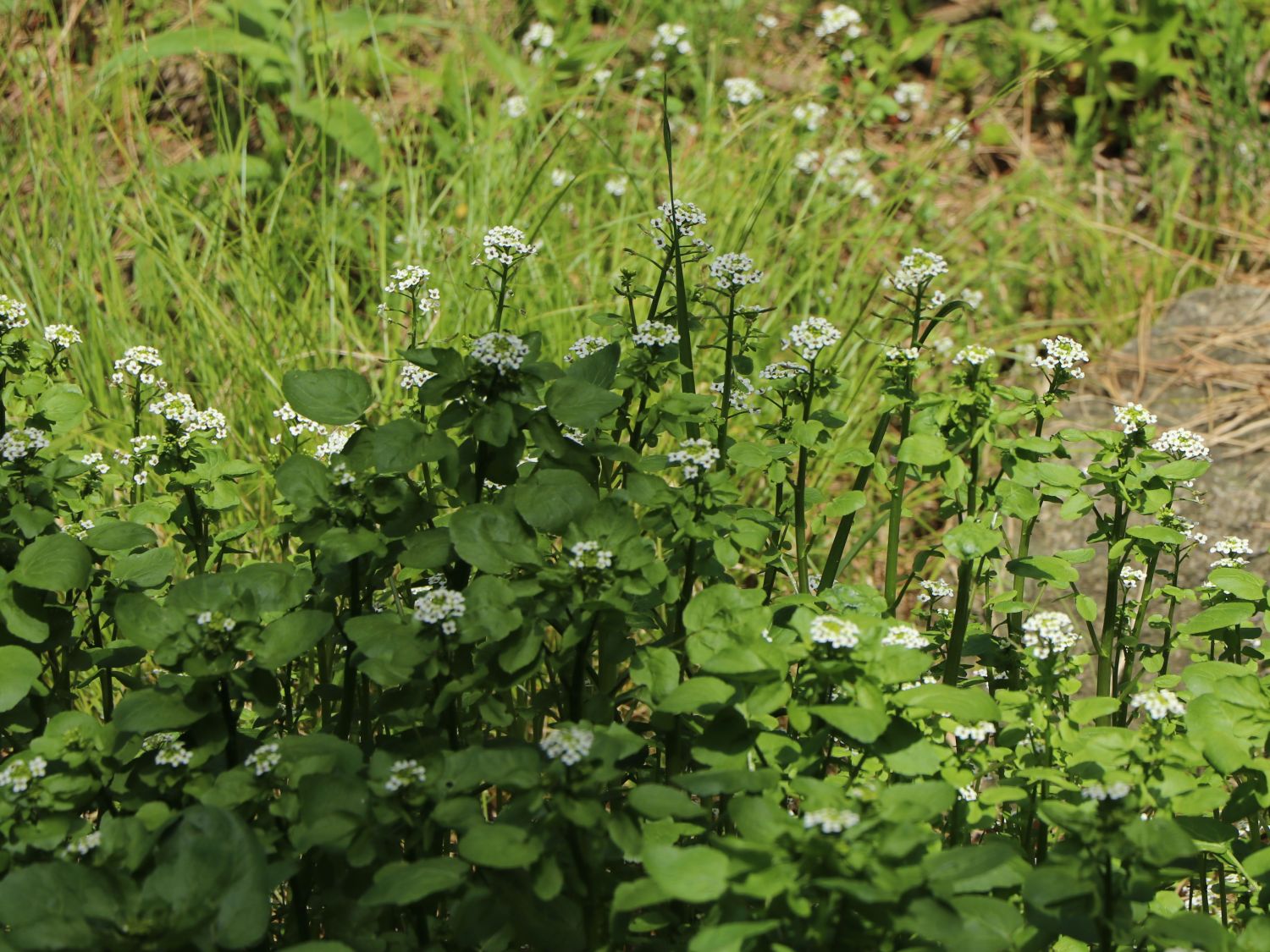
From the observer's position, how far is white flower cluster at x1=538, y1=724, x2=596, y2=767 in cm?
142

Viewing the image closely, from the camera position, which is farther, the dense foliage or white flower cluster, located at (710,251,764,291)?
white flower cluster, located at (710,251,764,291)

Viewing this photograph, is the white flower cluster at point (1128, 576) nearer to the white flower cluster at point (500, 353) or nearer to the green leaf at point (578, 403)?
the green leaf at point (578, 403)

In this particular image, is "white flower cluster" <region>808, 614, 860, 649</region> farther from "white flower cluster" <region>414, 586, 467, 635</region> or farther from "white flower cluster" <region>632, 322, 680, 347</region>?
"white flower cluster" <region>632, 322, 680, 347</region>

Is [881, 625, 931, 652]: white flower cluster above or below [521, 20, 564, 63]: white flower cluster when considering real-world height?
below

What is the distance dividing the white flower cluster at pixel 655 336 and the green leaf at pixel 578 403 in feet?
0.79

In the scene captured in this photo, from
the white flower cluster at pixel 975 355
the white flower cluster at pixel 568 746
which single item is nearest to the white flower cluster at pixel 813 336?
the white flower cluster at pixel 975 355

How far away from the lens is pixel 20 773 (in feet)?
5.09

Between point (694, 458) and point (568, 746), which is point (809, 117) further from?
point (568, 746)

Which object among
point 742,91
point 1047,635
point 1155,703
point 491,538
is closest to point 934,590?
point 1047,635

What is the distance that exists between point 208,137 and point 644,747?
13.2 feet

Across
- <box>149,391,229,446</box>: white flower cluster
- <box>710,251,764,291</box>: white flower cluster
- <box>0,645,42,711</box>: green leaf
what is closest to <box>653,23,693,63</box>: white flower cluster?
<box>710,251,764,291</box>: white flower cluster

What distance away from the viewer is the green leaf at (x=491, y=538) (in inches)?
63.6

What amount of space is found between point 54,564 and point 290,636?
14.5 inches

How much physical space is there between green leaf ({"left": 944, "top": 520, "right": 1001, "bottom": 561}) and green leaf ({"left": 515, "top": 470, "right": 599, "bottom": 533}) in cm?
54
